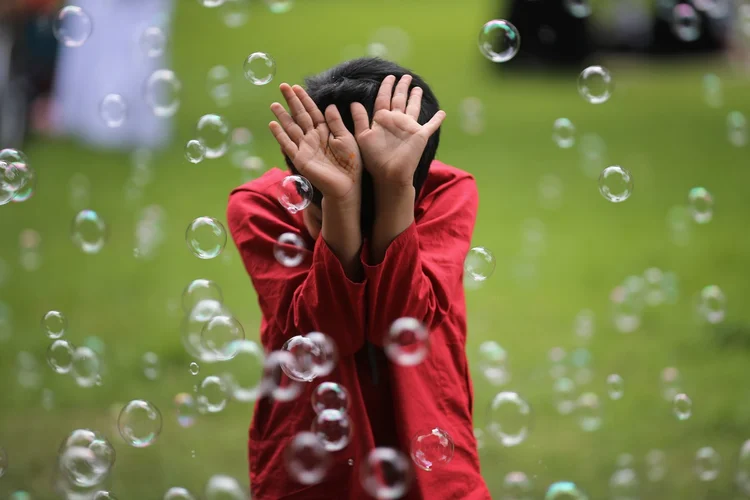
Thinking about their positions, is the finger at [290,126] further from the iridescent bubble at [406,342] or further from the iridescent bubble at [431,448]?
the iridescent bubble at [431,448]

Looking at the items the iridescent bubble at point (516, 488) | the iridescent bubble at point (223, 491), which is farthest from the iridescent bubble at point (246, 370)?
the iridescent bubble at point (516, 488)

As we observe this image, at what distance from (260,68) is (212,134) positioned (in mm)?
284

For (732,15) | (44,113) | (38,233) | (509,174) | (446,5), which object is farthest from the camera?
(446,5)

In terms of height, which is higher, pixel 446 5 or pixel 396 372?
pixel 446 5

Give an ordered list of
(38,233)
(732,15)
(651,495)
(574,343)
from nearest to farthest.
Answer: (651,495) < (574,343) < (38,233) < (732,15)

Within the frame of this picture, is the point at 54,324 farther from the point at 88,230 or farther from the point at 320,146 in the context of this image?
the point at 320,146

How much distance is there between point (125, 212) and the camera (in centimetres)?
690

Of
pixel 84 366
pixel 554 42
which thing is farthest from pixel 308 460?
pixel 554 42

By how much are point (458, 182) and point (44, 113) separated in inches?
347

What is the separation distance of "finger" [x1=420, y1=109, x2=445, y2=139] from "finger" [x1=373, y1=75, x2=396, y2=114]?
0.08 meters

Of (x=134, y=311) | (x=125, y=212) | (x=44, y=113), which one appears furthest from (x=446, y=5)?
(x=134, y=311)

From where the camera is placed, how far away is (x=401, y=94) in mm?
1757

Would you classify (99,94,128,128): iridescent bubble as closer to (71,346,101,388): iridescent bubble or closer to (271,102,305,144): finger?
(71,346,101,388): iridescent bubble

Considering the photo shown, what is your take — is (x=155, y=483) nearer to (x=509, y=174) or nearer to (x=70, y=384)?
(x=70, y=384)
